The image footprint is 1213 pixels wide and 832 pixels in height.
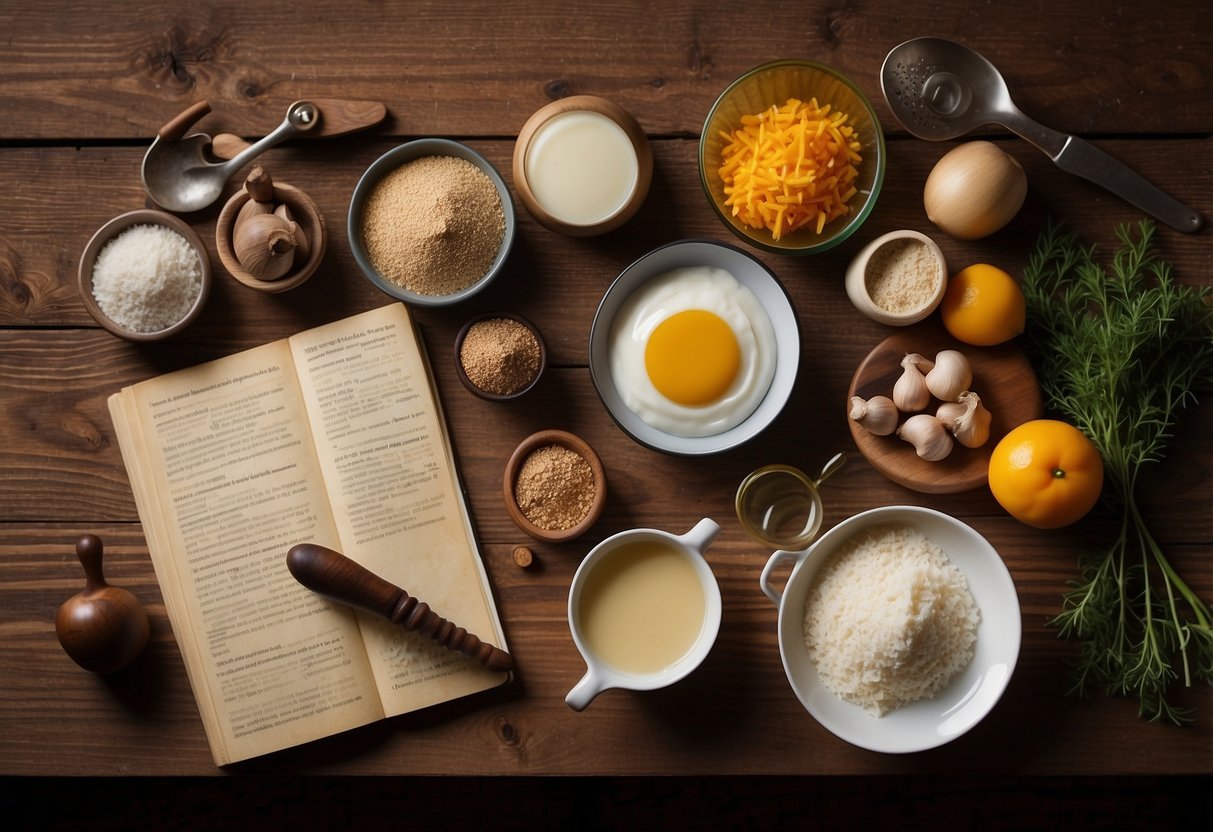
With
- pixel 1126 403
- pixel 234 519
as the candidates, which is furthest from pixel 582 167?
pixel 1126 403

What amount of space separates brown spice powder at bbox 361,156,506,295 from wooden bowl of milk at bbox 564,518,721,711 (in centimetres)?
48

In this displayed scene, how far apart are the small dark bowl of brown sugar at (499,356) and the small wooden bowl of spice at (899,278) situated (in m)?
0.50

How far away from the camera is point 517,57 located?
137 cm

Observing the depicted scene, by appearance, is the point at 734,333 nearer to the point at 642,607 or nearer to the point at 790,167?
the point at 790,167

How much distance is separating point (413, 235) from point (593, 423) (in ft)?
1.32

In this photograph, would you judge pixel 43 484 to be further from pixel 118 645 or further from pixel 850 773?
pixel 850 773

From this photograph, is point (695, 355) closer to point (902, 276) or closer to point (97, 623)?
point (902, 276)

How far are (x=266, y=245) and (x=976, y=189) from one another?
107 centimetres

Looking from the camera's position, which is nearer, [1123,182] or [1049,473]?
[1049,473]

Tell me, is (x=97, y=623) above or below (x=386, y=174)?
below

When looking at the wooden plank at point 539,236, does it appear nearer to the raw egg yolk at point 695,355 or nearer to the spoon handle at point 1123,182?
the spoon handle at point 1123,182

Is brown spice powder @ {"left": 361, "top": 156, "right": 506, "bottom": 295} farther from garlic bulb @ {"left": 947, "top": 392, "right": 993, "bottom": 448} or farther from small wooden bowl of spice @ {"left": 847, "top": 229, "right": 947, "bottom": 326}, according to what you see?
garlic bulb @ {"left": 947, "top": 392, "right": 993, "bottom": 448}

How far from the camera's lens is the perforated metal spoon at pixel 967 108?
4.31 feet

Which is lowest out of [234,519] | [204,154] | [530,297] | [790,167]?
[234,519]
